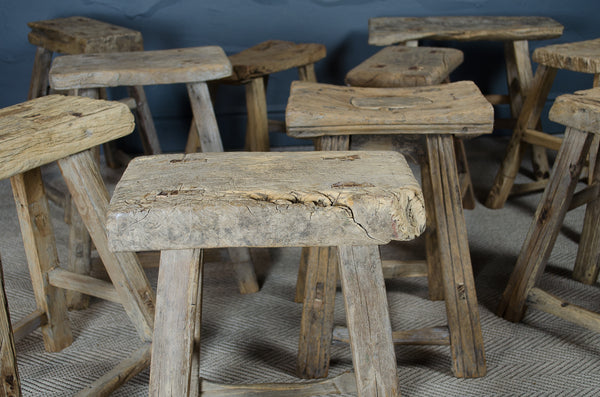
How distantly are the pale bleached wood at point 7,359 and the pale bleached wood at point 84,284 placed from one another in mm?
277

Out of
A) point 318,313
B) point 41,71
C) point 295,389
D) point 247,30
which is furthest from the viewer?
point 247,30

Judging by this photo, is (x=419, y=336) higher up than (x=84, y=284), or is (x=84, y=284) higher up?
(x=84, y=284)

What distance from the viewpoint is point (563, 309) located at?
1739mm

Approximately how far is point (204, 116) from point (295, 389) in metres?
0.90

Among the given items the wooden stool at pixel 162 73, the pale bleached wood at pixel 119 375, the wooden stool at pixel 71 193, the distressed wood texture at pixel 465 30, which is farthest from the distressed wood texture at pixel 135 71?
the distressed wood texture at pixel 465 30

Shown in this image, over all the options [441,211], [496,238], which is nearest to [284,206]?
[441,211]

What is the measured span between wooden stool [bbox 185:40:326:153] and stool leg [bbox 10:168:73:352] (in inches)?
35.5

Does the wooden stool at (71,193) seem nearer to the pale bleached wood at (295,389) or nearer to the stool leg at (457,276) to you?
the pale bleached wood at (295,389)

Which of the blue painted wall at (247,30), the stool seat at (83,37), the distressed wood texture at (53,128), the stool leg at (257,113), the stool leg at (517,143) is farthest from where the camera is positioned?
the blue painted wall at (247,30)

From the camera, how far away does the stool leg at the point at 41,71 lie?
2.72 metres

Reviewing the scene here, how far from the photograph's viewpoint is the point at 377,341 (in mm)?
1150

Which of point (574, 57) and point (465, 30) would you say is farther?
point (465, 30)

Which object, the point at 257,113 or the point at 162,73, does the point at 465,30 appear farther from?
the point at 162,73

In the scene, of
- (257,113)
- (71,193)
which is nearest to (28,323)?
(71,193)
